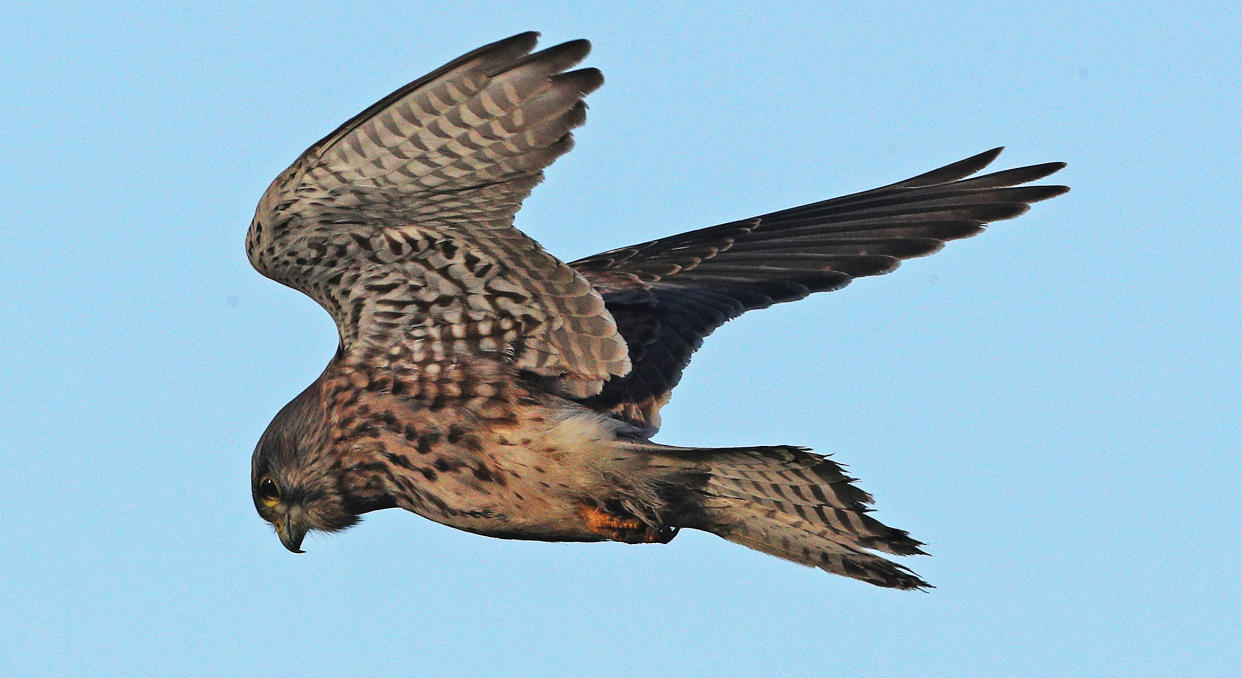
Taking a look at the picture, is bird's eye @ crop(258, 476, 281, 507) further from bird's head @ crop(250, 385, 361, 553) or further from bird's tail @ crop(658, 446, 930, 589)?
bird's tail @ crop(658, 446, 930, 589)

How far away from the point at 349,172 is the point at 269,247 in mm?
674

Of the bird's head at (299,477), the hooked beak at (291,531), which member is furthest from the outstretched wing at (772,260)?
the hooked beak at (291,531)

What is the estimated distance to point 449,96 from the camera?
5699 millimetres

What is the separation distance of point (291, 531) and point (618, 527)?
166 centimetres

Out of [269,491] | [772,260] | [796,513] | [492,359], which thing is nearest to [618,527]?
[796,513]

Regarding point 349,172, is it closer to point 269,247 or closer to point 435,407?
point 269,247

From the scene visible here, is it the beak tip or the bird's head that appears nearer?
the bird's head

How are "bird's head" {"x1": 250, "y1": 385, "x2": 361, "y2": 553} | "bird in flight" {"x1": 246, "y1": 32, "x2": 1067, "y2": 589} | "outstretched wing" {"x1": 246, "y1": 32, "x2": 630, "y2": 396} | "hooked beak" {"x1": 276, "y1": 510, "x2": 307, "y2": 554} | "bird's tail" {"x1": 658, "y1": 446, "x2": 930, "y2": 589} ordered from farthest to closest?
"hooked beak" {"x1": 276, "y1": 510, "x2": 307, "y2": 554} < "bird's head" {"x1": 250, "y1": 385, "x2": 361, "y2": 553} < "bird's tail" {"x1": 658, "y1": 446, "x2": 930, "y2": 589} < "bird in flight" {"x1": 246, "y1": 32, "x2": 1067, "y2": 589} < "outstretched wing" {"x1": 246, "y1": 32, "x2": 630, "y2": 396}

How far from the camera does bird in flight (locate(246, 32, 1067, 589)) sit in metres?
5.86

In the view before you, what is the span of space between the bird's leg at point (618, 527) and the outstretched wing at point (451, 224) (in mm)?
504

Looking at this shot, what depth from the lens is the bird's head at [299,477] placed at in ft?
22.6

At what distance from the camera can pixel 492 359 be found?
260 inches

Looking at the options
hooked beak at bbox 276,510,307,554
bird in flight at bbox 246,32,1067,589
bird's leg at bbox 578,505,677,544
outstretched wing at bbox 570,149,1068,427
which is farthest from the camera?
hooked beak at bbox 276,510,307,554

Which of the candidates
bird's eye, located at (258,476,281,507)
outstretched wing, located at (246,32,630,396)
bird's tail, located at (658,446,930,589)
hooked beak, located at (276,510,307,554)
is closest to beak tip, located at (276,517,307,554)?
hooked beak, located at (276,510,307,554)
